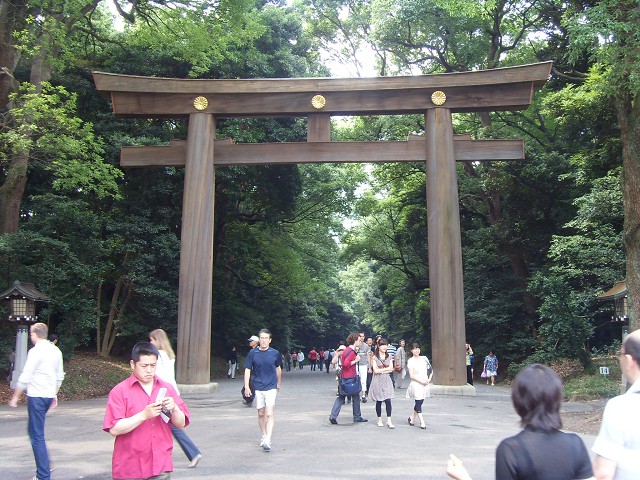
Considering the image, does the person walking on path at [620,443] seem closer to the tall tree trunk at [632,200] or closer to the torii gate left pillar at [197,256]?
the tall tree trunk at [632,200]

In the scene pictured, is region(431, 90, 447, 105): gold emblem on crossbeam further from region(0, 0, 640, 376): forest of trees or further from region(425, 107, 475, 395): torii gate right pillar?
region(0, 0, 640, 376): forest of trees

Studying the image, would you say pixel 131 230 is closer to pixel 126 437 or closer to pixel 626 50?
pixel 626 50

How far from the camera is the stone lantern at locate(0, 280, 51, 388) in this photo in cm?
1487

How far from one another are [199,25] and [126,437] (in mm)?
16982

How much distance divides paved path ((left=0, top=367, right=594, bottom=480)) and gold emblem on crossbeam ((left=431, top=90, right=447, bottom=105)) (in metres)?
7.20

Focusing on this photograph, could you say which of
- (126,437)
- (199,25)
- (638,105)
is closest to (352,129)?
(199,25)

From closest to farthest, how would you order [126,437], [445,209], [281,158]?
[126,437] < [445,209] < [281,158]

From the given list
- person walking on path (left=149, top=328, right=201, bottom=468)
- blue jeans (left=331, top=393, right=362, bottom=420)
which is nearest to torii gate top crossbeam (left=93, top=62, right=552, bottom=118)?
blue jeans (left=331, top=393, right=362, bottom=420)

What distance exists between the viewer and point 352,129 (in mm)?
30438

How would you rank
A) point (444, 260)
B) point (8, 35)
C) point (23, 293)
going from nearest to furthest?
1. point (444, 260)
2. point (23, 293)
3. point (8, 35)

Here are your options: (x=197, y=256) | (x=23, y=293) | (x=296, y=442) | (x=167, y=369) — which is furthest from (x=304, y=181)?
(x=167, y=369)

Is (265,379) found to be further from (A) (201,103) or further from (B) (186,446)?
(A) (201,103)

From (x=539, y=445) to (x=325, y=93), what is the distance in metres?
13.7

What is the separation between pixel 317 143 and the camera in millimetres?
15719
